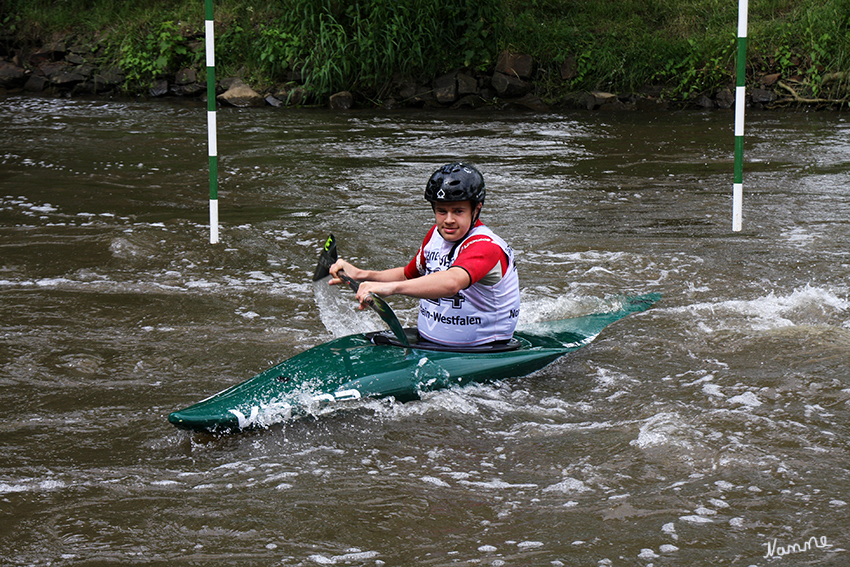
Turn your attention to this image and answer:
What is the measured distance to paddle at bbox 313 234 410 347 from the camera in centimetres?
342

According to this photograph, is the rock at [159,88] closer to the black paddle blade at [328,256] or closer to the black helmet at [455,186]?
the black paddle blade at [328,256]

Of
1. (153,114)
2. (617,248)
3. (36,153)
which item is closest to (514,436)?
(617,248)

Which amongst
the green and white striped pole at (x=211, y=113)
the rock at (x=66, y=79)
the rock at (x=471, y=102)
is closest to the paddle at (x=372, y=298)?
the green and white striped pole at (x=211, y=113)

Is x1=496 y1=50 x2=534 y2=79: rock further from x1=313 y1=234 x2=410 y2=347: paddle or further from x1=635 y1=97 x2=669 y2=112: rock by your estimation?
x1=313 y1=234 x2=410 y2=347: paddle

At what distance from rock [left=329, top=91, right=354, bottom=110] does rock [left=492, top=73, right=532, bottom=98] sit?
2.18 metres

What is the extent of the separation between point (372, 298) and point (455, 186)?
1.93 ft

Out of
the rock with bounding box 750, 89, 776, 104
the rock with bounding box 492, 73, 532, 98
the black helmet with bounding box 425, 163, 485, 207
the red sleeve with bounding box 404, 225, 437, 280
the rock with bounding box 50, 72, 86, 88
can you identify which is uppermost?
the rock with bounding box 50, 72, 86, 88

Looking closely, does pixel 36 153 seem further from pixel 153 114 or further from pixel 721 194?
pixel 721 194

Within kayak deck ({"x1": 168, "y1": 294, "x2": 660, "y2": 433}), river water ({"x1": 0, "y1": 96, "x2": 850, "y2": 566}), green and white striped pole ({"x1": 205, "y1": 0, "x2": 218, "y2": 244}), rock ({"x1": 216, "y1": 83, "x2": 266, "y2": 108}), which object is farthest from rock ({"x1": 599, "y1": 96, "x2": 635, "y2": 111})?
kayak deck ({"x1": 168, "y1": 294, "x2": 660, "y2": 433})

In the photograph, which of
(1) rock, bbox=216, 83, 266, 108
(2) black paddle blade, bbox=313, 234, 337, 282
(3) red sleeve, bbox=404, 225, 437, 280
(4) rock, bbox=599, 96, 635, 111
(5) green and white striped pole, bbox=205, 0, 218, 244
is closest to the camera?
(2) black paddle blade, bbox=313, 234, 337, 282

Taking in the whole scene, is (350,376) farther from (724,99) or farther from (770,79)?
(770,79)

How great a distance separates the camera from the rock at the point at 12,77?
14961 millimetres

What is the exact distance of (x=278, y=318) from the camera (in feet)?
15.4

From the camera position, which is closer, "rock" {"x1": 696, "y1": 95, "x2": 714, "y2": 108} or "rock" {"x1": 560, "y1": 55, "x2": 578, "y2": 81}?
"rock" {"x1": 696, "y1": 95, "x2": 714, "y2": 108}
